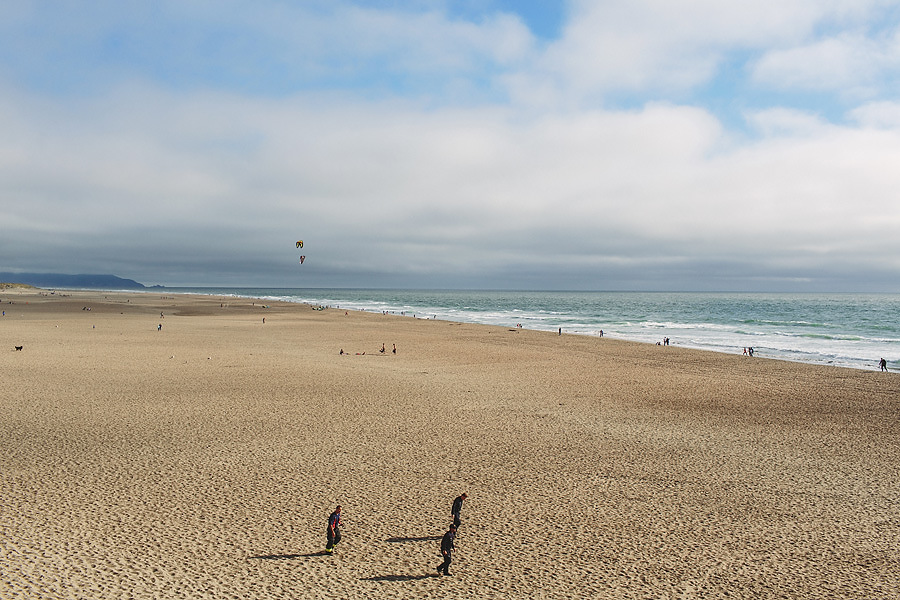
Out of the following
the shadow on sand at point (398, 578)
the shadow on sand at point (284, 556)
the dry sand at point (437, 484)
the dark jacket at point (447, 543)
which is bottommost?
the shadow on sand at point (398, 578)

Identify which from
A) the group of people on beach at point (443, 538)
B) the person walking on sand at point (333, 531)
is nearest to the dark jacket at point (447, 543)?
the group of people on beach at point (443, 538)

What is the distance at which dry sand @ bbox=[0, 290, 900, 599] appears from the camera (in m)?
9.18

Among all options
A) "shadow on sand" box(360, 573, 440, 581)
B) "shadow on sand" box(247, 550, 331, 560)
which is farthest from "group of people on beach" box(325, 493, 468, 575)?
"shadow on sand" box(360, 573, 440, 581)

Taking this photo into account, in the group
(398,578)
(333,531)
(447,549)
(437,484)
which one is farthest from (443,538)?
(437,484)

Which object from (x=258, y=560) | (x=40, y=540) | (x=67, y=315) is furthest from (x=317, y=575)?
(x=67, y=315)

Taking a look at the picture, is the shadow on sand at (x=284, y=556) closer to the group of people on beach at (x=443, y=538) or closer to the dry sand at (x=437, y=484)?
the dry sand at (x=437, y=484)

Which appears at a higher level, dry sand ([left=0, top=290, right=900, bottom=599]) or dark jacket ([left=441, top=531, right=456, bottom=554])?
dark jacket ([left=441, top=531, right=456, bottom=554])

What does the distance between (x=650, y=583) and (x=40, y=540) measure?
36.1 ft

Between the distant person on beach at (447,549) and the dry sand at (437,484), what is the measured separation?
0.18 m

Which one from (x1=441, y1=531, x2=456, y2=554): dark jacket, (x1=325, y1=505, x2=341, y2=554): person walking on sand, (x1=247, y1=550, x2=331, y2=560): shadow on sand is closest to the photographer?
(x1=441, y1=531, x2=456, y2=554): dark jacket

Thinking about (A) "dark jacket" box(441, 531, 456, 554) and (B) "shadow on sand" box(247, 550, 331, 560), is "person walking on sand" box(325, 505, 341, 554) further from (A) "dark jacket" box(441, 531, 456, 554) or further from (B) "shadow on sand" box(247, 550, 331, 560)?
(A) "dark jacket" box(441, 531, 456, 554)

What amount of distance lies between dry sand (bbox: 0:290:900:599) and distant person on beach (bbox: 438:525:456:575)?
0.58 feet

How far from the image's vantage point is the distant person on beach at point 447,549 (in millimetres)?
9094

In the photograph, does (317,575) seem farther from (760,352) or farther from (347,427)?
(760,352)
